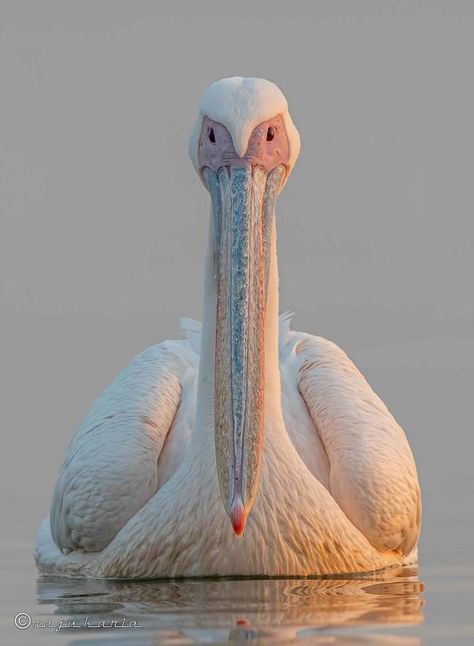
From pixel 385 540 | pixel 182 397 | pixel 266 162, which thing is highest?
pixel 266 162

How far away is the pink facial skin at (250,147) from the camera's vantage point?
27.3 feet

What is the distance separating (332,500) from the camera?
855cm

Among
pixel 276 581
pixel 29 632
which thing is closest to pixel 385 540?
pixel 276 581

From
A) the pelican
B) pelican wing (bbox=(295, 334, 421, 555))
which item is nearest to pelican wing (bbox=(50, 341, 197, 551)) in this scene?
the pelican

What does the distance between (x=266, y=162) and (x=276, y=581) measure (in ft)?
5.62

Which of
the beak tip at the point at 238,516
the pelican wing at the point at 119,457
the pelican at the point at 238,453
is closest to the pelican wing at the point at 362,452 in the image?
the pelican at the point at 238,453

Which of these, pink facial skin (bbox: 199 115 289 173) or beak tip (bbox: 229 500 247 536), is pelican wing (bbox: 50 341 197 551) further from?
pink facial skin (bbox: 199 115 289 173)

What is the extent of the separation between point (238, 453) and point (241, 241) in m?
0.88

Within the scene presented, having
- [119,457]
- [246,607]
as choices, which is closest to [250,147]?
[119,457]

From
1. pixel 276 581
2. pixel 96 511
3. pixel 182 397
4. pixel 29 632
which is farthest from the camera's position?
pixel 182 397

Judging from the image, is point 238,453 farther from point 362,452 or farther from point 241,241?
point 362,452

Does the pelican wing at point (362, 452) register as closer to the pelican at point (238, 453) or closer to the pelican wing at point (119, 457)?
the pelican at point (238, 453)

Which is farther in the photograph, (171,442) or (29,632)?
(171,442)

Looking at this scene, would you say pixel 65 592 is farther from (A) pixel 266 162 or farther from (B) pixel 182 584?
(A) pixel 266 162
